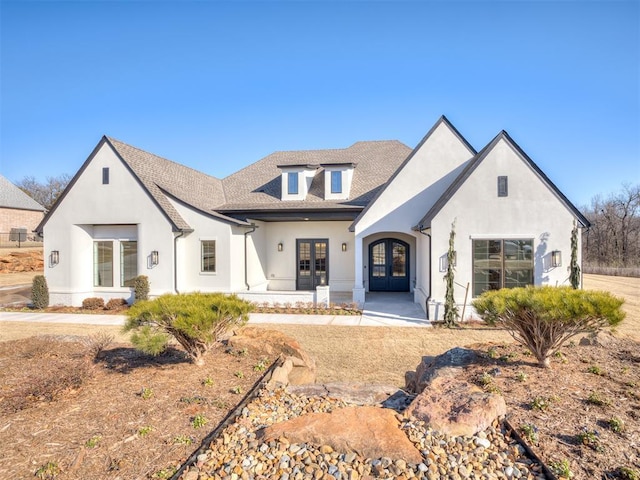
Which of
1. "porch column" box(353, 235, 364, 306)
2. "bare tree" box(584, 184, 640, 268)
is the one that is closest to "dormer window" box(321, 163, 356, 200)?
"porch column" box(353, 235, 364, 306)

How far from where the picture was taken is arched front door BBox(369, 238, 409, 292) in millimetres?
18797

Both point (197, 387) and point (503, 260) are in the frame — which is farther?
point (503, 260)

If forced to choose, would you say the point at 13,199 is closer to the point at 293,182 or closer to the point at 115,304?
the point at 115,304

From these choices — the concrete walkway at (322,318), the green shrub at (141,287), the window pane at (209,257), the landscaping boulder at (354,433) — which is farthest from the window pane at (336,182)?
the landscaping boulder at (354,433)

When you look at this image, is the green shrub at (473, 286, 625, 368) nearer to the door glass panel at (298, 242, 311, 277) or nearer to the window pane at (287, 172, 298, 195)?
the door glass panel at (298, 242, 311, 277)

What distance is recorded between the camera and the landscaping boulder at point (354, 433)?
379 cm

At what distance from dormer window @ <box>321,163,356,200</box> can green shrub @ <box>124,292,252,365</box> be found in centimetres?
1234

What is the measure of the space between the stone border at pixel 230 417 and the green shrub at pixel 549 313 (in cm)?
401

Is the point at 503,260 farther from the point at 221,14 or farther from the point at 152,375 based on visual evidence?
the point at 221,14

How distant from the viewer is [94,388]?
5488 millimetres

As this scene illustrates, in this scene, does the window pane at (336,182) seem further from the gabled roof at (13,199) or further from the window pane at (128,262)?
the gabled roof at (13,199)

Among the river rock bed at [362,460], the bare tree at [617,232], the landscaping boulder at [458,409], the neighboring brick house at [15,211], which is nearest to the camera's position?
the river rock bed at [362,460]

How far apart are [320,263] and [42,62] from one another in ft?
46.8

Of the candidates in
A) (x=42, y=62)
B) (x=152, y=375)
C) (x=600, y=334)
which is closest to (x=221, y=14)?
(x=42, y=62)
